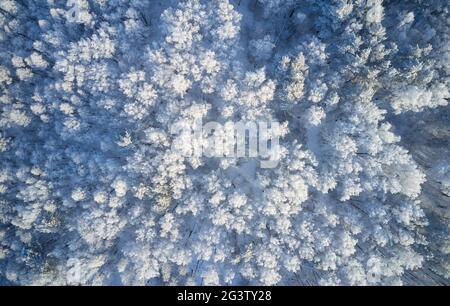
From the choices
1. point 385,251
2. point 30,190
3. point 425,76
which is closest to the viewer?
point 425,76

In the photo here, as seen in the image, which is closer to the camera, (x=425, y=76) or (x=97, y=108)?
(x=425, y=76)

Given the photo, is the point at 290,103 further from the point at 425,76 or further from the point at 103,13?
the point at 103,13

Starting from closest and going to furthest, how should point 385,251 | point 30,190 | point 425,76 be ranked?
point 425,76
point 385,251
point 30,190

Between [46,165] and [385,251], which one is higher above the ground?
[46,165]

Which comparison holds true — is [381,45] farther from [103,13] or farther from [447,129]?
[103,13]

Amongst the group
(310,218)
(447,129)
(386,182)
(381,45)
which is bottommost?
(310,218)

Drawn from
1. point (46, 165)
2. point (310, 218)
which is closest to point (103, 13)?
point (46, 165)
